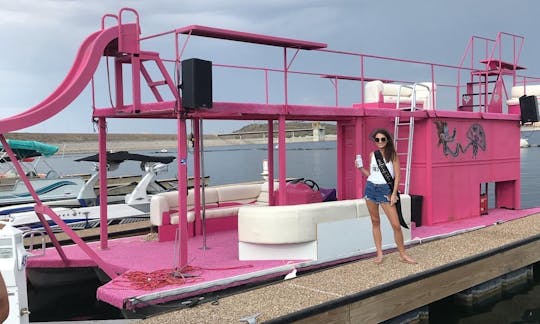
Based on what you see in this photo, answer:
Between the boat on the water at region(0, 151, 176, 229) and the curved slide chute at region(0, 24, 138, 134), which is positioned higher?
the curved slide chute at region(0, 24, 138, 134)

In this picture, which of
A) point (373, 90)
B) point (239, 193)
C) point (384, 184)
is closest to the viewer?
point (384, 184)

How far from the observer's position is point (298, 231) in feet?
25.6

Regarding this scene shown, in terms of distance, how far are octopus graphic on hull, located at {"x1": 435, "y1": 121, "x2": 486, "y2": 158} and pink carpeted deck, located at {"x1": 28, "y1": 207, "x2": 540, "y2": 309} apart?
1.45m

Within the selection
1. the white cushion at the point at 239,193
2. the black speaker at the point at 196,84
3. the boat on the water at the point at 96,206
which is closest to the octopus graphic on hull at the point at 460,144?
the white cushion at the point at 239,193

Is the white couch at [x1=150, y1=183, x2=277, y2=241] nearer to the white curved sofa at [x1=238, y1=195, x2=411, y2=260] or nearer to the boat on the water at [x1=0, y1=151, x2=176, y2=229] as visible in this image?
the white curved sofa at [x1=238, y1=195, x2=411, y2=260]

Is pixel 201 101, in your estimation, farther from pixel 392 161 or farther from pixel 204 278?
pixel 392 161

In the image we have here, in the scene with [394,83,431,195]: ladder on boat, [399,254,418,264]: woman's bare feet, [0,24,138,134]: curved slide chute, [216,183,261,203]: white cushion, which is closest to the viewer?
[0,24,138,134]: curved slide chute

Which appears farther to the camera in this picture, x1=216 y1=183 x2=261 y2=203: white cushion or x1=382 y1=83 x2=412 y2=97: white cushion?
x1=216 y1=183 x2=261 y2=203: white cushion

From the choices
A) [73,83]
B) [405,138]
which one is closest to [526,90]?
[405,138]

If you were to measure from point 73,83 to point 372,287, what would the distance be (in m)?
4.71

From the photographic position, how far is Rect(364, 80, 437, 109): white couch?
11.1 meters

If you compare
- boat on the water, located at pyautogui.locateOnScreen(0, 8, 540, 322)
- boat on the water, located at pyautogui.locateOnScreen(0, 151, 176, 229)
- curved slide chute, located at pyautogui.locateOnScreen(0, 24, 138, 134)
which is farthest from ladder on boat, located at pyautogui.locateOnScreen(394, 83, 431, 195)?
boat on the water, located at pyautogui.locateOnScreen(0, 151, 176, 229)

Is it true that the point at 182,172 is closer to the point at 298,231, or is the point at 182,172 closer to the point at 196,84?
the point at 196,84

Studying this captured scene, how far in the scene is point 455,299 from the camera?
9.12 meters
